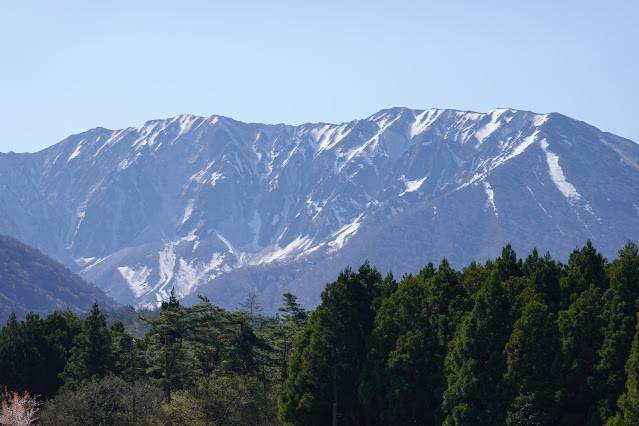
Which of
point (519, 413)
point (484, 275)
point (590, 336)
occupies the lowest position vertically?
point (519, 413)

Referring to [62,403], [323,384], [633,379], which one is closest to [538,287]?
[633,379]

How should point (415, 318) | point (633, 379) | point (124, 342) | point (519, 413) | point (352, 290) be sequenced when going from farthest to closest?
1. point (124, 342)
2. point (352, 290)
3. point (415, 318)
4. point (519, 413)
5. point (633, 379)

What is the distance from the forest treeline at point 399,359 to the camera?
62.5 meters

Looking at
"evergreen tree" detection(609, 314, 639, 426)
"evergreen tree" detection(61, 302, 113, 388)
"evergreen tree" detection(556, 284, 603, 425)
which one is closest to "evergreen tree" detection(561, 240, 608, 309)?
"evergreen tree" detection(556, 284, 603, 425)

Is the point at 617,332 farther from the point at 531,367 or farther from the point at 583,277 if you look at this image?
the point at 583,277

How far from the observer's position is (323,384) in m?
76.5

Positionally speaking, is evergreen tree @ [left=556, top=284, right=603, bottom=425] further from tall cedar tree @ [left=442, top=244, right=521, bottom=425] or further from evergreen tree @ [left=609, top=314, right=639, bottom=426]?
tall cedar tree @ [left=442, top=244, right=521, bottom=425]

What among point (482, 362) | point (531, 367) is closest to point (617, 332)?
point (531, 367)

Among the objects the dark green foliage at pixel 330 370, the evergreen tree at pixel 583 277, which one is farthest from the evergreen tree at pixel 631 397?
the dark green foliage at pixel 330 370

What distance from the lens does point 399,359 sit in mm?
72375

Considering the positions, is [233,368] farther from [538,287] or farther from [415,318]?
[538,287]

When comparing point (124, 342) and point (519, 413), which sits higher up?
point (124, 342)

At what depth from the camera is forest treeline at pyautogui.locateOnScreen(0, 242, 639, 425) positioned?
6247 cm

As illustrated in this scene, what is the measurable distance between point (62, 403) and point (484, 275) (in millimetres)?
34195
